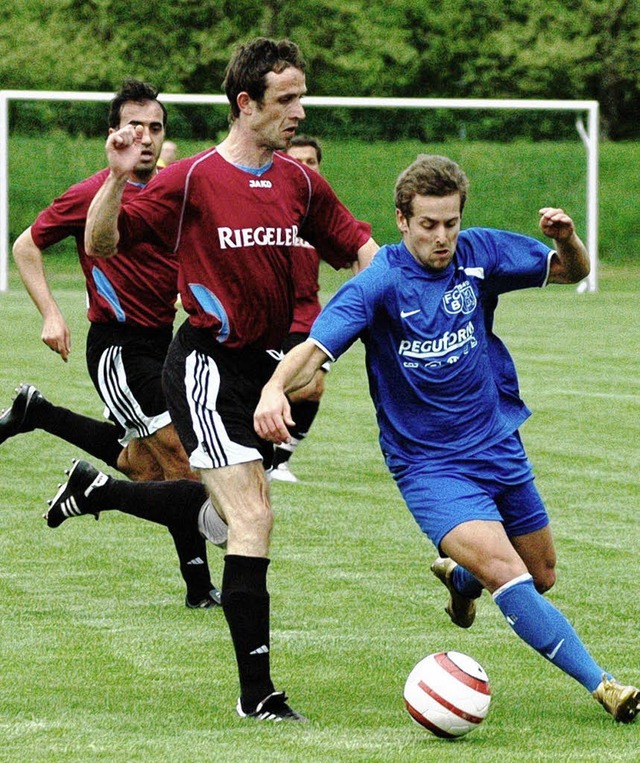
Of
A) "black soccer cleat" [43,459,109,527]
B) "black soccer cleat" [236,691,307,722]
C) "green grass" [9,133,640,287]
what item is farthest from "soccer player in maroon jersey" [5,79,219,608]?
"green grass" [9,133,640,287]

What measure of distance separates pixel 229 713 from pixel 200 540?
1.71 metres

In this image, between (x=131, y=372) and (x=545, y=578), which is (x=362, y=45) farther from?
(x=545, y=578)

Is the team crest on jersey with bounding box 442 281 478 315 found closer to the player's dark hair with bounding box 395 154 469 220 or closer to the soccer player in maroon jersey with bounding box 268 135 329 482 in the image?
the player's dark hair with bounding box 395 154 469 220

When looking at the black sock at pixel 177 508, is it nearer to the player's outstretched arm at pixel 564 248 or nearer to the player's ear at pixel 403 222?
the player's ear at pixel 403 222

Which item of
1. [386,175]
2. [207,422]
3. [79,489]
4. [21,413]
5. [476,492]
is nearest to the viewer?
[476,492]

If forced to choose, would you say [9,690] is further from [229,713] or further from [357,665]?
[357,665]

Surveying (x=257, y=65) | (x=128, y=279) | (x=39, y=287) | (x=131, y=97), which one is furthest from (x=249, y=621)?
(x=131, y=97)

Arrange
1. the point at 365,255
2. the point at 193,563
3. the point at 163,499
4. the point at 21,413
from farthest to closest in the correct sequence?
the point at 21,413 < the point at 193,563 < the point at 163,499 < the point at 365,255

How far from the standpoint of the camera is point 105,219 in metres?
5.41

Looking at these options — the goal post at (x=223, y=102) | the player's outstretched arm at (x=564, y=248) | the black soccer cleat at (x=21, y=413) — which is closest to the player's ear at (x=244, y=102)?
→ the player's outstretched arm at (x=564, y=248)

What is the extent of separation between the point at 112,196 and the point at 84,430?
3.46m

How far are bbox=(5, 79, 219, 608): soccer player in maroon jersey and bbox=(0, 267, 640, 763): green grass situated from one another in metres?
0.69

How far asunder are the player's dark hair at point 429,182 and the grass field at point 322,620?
1.67 meters

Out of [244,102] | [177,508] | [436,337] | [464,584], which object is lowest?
[464,584]
